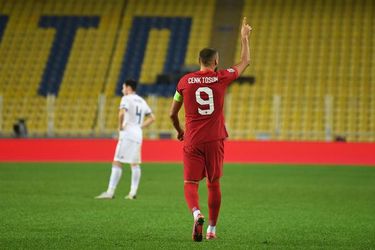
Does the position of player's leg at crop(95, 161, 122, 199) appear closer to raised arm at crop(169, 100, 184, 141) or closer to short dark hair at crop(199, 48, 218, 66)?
raised arm at crop(169, 100, 184, 141)

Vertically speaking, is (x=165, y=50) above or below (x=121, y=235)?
above

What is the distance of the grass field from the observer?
7855 millimetres

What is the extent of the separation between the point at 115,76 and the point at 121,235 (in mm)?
23273

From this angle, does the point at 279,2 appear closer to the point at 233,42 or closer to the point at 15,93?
the point at 233,42

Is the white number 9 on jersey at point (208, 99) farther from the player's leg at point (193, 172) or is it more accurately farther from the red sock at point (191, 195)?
the red sock at point (191, 195)

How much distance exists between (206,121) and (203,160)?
1.13 feet

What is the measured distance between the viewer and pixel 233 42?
32.6 metres

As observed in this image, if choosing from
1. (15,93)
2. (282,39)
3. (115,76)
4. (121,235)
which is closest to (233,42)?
(282,39)

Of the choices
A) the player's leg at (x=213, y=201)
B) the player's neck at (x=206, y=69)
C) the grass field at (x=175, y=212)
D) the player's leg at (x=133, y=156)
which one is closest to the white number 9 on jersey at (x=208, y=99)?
the player's neck at (x=206, y=69)

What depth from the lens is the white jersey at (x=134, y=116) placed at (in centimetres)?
1263

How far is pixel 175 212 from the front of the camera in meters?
10.7

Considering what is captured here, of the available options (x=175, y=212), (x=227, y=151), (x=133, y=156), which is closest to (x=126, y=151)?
(x=133, y=156)

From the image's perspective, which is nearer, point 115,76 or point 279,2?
point 115,76

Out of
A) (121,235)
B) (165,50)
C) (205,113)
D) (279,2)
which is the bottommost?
(121,235)
